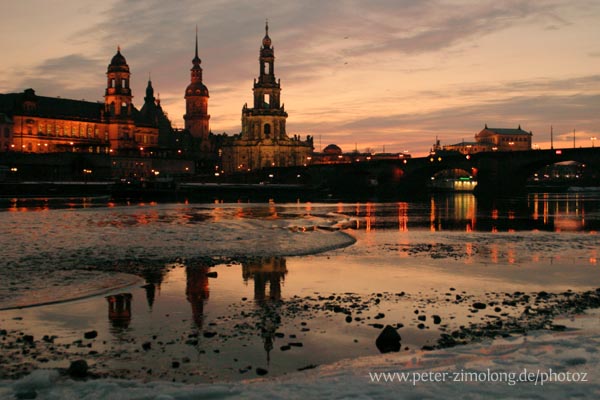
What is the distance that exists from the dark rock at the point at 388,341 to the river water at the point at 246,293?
24cm

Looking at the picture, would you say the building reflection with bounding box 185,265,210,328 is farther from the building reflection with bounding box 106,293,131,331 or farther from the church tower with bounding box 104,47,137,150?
the church tower with bounding box 104,47,137,150

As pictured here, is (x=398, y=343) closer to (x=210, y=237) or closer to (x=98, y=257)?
(x=98, y=257)

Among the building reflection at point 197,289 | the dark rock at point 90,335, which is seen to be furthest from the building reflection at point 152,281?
the dark rock at point 90,335

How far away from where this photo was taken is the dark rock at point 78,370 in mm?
11391

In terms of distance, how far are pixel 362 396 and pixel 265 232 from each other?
3024 centimetres

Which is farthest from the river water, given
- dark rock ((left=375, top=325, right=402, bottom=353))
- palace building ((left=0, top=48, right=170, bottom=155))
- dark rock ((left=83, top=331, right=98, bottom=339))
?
palace building ((left=0, top=48, right=170, bottom=155))

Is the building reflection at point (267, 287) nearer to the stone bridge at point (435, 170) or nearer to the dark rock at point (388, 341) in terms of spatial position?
the dark rock at point (388, 341)

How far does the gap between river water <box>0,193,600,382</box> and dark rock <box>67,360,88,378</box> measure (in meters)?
0.29

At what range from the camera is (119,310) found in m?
16.9

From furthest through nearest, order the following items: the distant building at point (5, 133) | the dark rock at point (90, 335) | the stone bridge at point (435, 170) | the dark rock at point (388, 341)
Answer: the distant building at point (5, 133) < the stone bridge at point (435, 170) < the dark rock at point (90, 335) < the dark rock at point (388, 341)

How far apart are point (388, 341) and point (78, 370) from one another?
616 cm

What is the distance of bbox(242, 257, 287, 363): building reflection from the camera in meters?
14.7

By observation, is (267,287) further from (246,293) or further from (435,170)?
(435,170)

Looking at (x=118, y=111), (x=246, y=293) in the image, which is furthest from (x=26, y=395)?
(x=118, y=111)
